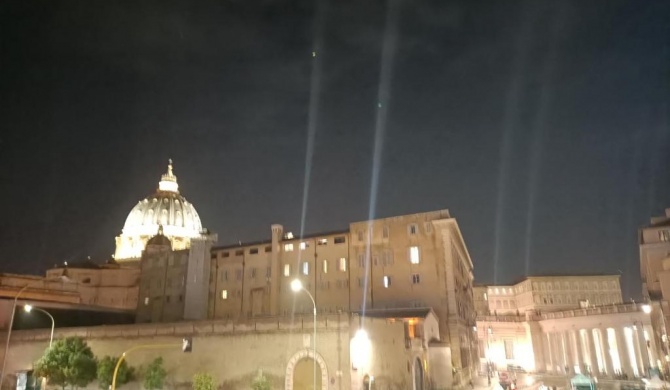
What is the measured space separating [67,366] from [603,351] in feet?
212

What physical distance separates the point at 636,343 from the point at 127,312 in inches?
2751

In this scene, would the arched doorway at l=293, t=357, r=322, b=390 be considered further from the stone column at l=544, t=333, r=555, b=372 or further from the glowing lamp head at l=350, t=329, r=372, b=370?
the stone column at l=544, t=333, r=555, b=372

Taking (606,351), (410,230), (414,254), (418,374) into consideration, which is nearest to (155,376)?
(418,374)

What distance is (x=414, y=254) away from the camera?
2333 inches

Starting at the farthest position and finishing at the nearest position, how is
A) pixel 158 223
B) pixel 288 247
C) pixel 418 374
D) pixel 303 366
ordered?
pixel 158 223
pixel 288 247
pixel 418 374
pixel 303 366

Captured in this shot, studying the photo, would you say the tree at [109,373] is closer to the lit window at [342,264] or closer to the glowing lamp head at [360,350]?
the glowing lamp head at [360,350]

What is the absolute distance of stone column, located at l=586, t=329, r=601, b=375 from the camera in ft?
224

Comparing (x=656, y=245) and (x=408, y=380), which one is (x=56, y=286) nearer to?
(x=408, y=380)

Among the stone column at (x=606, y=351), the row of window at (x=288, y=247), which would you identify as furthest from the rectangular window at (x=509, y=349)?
the row of window at (x=288, y=247)

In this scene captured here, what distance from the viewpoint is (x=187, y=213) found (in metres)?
123

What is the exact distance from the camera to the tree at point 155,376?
39.5 meters

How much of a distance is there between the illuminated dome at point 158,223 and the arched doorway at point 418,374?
251ft

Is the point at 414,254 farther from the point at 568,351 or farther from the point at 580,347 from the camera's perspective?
the point at 568,351

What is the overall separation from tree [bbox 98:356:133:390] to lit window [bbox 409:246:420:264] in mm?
31876
